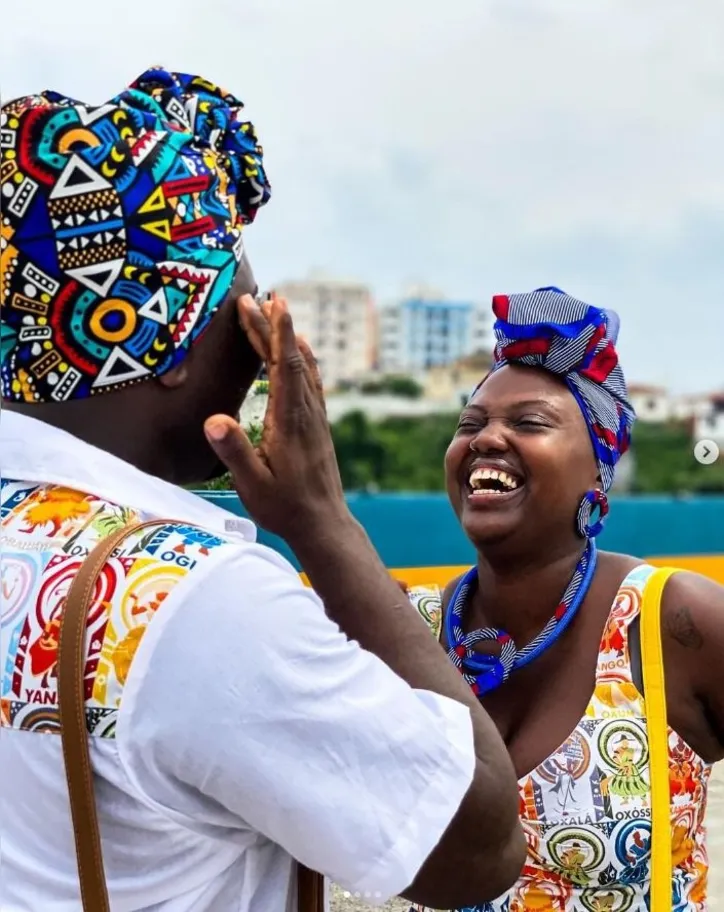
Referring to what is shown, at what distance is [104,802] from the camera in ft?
3.43

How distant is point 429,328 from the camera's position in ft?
350

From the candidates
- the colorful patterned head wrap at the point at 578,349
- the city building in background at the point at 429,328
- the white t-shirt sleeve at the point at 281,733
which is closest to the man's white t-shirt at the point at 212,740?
the white t-shirt sleeve at the point at 281,733

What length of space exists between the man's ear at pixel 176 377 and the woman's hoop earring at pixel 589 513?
1.37m

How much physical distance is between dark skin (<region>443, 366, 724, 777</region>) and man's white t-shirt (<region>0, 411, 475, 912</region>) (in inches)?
44.8

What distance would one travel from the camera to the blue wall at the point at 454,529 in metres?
15.8

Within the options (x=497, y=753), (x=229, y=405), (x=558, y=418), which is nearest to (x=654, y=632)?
(x=558, y=418)

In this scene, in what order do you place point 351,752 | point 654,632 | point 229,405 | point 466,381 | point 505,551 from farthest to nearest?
point 466,381 → point 505,551 → point 654,632 → point 229,405 → point 351,752

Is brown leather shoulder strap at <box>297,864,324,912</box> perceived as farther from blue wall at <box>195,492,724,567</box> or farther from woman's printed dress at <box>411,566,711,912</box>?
blue wall at <box>195,492,724,567</box>

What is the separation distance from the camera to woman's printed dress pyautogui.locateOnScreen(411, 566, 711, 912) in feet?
6.61

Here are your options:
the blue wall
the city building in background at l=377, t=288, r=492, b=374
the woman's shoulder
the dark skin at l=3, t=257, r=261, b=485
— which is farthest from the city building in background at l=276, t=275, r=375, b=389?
the dark skin at l=3, t=257, r=261, b=485

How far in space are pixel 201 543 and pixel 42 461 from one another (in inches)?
10.2

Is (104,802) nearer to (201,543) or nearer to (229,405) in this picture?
(201,543)

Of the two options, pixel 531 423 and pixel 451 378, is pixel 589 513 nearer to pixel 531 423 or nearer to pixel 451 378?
pixel 531 423

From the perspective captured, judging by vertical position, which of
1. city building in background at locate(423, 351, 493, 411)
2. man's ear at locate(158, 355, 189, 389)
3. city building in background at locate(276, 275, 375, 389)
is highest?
city building in background at locate(276, 275, 375, 389)
